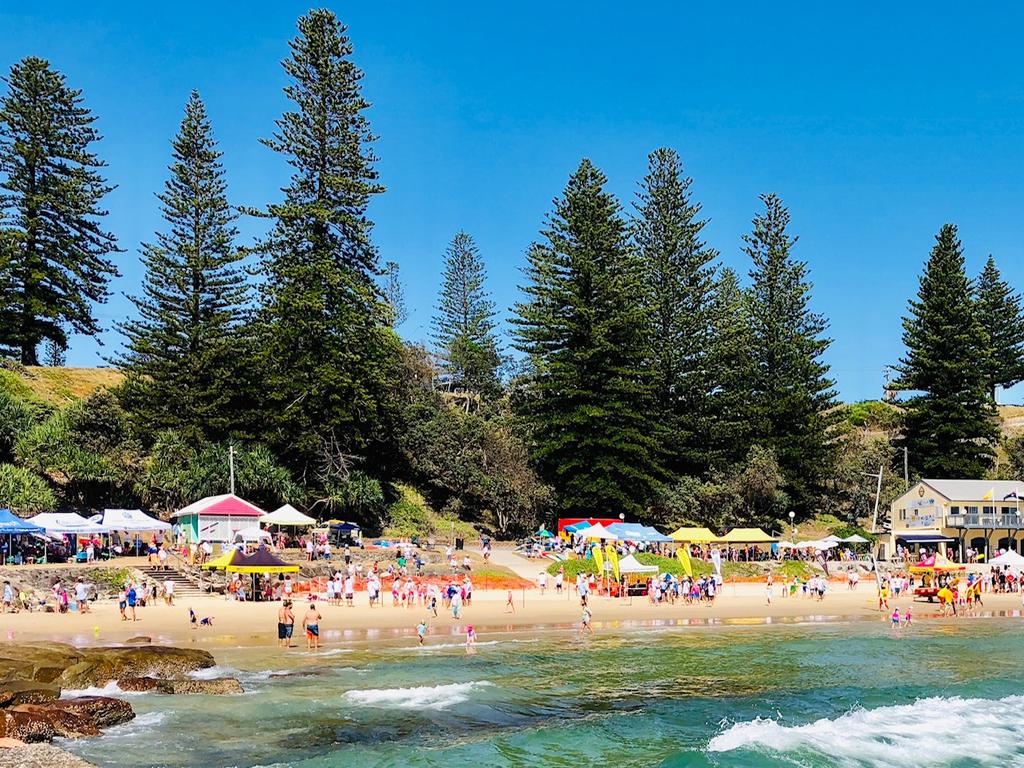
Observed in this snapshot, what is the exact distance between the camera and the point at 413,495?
4812cm

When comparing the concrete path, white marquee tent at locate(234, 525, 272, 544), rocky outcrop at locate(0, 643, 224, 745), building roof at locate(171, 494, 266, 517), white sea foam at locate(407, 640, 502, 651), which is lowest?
white sea foam at locate(407, 640, 502, 651)

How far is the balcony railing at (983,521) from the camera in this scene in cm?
4675

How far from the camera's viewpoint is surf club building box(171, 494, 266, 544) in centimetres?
3259


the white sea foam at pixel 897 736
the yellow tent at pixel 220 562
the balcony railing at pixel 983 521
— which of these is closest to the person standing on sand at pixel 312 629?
the yellow tent at pixel 220 562

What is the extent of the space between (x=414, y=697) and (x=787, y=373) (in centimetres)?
4169

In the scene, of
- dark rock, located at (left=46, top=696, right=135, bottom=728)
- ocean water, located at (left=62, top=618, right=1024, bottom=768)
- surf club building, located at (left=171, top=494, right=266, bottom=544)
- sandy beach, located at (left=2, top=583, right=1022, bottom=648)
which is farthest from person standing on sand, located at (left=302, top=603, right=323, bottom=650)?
surf club building, located at (left=171, top=494, right=266, bottom=544)

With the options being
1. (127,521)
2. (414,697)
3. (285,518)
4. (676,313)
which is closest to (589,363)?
(676,313)

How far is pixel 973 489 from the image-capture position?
48.7 metres

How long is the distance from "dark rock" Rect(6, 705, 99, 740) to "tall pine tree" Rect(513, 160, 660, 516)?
3337cm

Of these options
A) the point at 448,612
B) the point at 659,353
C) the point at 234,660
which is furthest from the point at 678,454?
the point at 234,660

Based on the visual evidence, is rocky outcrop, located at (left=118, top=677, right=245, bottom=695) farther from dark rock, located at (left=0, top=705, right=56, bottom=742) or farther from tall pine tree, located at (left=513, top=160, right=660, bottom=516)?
tall pine tree, located at (left=513, top=160, right=660, bottom=516)

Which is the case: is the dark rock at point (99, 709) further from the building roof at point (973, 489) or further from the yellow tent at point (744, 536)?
the building roof at point (973, 489)

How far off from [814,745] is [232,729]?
8424 mm

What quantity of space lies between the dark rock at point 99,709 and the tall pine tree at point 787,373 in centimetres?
4165
